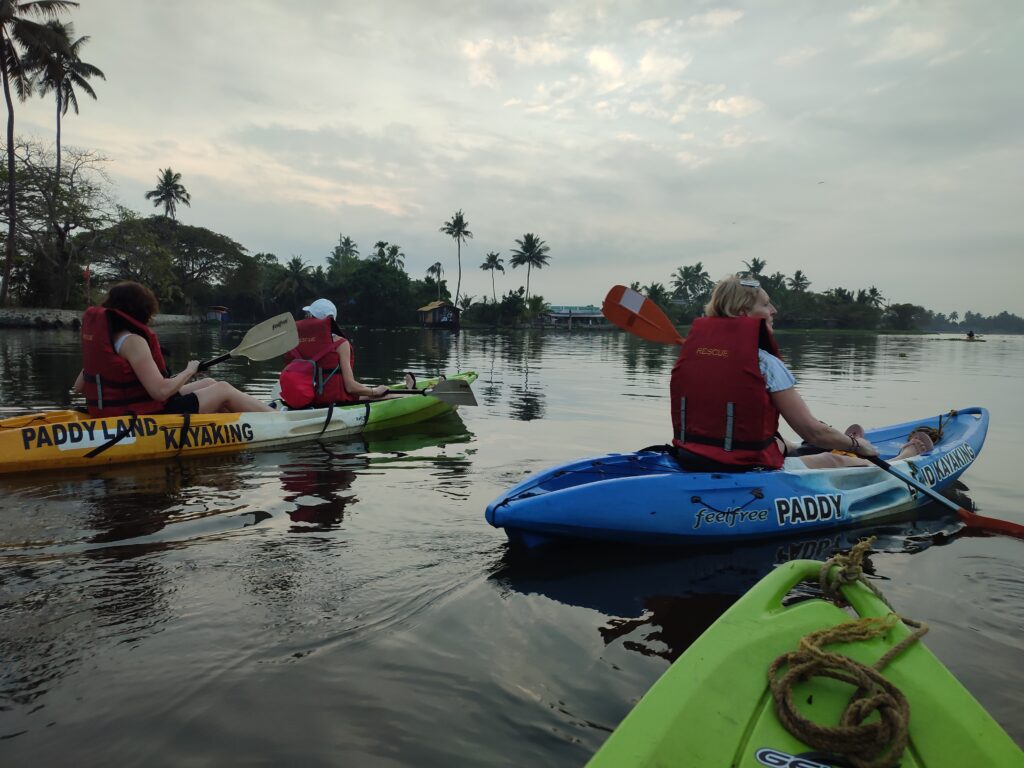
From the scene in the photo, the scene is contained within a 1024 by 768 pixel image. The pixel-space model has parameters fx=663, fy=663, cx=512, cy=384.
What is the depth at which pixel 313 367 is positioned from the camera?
321 inches

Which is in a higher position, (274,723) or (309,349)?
(309,349)

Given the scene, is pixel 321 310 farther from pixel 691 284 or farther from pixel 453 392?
pixel 691 284

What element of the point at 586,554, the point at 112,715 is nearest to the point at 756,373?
the point at 586,554

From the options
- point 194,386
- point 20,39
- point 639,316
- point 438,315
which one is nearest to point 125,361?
point 194,386

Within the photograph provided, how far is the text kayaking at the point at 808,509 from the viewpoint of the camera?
14.8 ft

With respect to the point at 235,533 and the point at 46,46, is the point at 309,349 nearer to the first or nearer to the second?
the point at 235,533

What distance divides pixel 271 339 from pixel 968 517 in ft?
22.4

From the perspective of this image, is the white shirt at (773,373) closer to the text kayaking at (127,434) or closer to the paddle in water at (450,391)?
the text kayaking at (127,434)

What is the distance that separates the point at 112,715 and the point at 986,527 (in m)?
5.61

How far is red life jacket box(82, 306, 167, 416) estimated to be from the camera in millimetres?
5898

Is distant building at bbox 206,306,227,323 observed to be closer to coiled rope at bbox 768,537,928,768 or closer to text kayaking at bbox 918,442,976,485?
text kayaking at bbox 918,442,976,485

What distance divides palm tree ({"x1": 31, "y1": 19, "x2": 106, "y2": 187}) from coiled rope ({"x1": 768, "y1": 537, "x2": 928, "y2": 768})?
35046 millimetres

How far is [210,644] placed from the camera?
9.12 feet

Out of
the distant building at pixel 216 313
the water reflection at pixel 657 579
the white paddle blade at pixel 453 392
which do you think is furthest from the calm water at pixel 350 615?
the distant building at pixel 216 313
